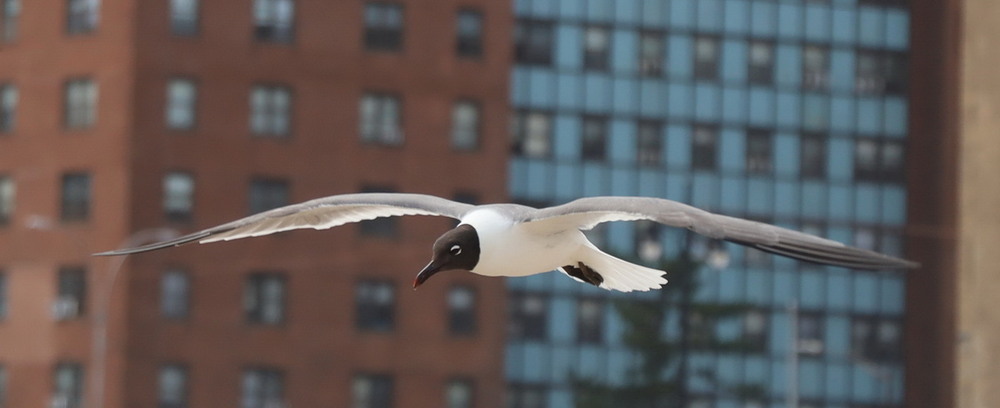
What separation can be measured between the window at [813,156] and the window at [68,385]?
33.8m

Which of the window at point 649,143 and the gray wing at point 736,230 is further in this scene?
the window at point 649,143

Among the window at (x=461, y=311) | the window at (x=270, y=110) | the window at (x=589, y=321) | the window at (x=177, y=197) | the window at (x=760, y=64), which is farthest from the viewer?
the window at (x=760, y=64)

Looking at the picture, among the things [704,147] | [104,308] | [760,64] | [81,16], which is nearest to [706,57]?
[760,64]

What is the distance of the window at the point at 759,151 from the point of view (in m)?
92.2

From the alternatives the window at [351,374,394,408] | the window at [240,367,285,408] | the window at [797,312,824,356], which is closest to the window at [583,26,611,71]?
the window at [797,312,824,356]

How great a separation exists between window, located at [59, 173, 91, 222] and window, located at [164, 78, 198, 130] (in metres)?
3.52

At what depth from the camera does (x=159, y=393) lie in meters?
74.0

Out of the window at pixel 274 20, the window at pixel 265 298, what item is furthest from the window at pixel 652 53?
the window at pixel 265 298

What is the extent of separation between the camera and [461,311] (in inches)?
3132

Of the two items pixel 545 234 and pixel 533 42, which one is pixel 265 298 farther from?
pixel 545 234

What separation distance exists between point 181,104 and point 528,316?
61.1 feet

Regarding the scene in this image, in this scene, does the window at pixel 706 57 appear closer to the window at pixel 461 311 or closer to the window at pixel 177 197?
the window at pixel 461 311

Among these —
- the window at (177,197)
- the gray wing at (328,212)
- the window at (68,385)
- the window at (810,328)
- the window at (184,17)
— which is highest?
the window at (184,17)

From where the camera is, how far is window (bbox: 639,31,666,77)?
89.9 m
